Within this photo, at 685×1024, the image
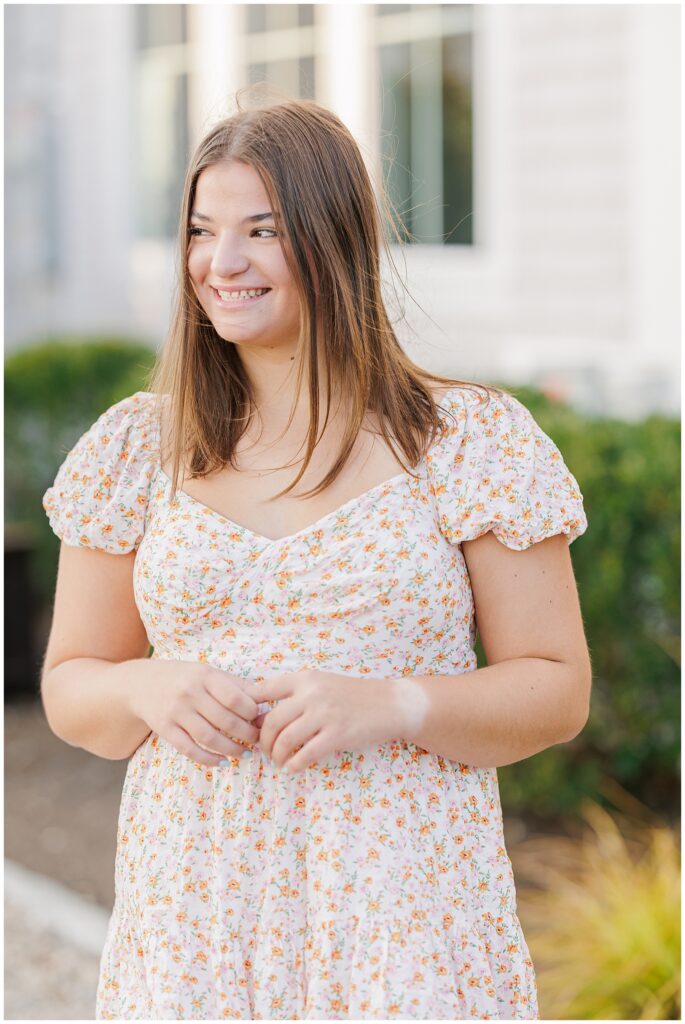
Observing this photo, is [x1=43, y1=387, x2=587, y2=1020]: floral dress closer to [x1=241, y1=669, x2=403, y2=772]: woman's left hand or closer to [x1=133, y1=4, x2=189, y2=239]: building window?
[x1=241, y1=669, x2=403, y2=772]: woman's left hand

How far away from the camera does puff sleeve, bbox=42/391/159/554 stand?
6.43ft

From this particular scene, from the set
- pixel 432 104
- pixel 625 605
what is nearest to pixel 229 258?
pixel 625 605

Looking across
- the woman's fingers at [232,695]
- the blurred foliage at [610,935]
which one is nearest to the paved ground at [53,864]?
the blurred foliage at [610,935]

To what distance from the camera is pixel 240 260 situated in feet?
5.97

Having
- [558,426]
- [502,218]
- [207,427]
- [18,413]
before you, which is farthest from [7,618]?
[207,427]

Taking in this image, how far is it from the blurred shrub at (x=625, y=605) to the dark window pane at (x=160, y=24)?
21.7ft

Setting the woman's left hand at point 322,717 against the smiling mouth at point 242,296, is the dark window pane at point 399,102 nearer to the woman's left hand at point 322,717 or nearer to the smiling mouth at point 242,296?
the smiling mouth at point 242,296

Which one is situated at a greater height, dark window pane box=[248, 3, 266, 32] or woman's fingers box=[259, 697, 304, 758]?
dark window pane box=[248, 3, 266, 32]

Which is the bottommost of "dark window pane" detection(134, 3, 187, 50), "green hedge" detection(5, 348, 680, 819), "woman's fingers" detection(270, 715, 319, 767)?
"green hedge" detection(5, 348, 680, 819)

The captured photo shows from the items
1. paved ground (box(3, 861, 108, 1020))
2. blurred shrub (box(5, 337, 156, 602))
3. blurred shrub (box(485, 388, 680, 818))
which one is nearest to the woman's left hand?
paved ground (box(3, 861, 108, 1020))

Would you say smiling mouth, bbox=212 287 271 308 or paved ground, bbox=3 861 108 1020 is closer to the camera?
smiling mouth, bbox=212 287 271 308

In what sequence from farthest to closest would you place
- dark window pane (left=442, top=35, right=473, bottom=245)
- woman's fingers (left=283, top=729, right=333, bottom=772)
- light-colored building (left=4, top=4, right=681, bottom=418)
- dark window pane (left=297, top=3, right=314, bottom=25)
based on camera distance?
1. dark window pane (left=297, top=3, right=314, bottom=25)
2. dark window pane (left=442, top=35, right=473, bottom=245)
3. light-colored building (left=4, top=4, right=681, bottom=418)
4. woman's fingers (left=283, top=729, right=333, bottom=772)

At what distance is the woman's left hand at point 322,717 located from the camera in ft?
5.44

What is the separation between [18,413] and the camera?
6.86 metres
